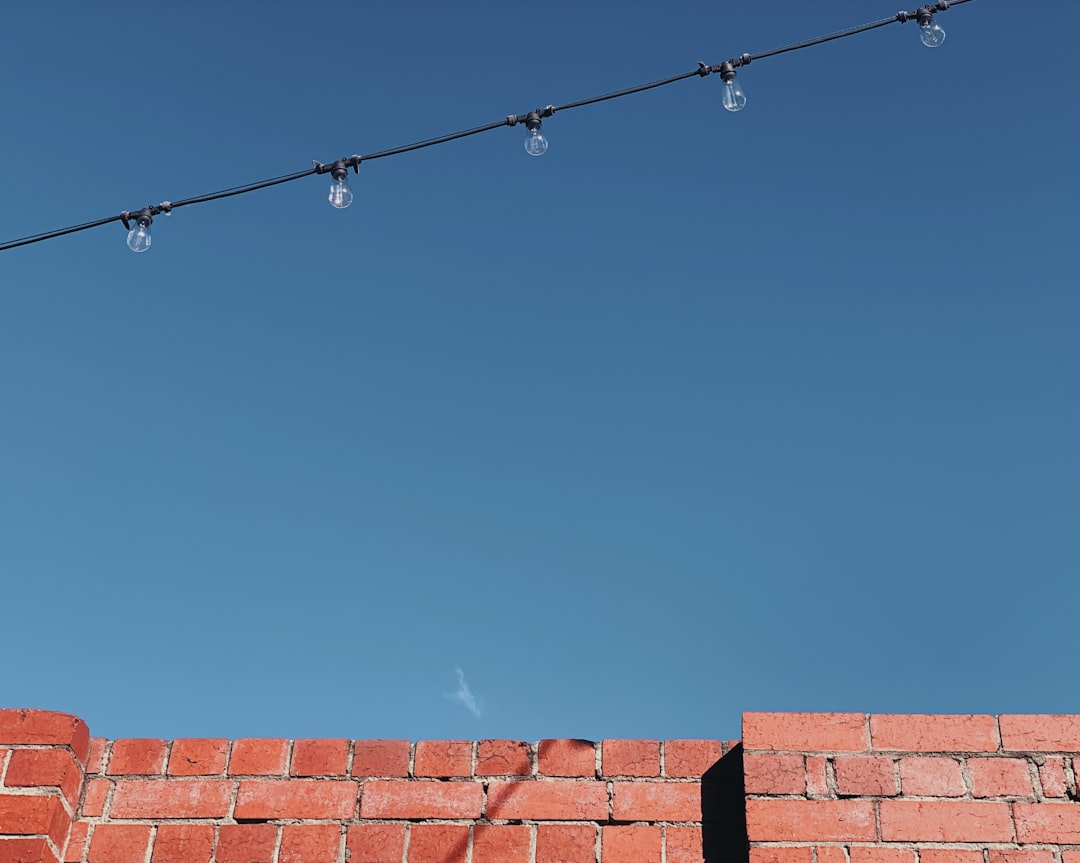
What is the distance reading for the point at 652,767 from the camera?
3.01 metres

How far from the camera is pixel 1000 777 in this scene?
2.79m

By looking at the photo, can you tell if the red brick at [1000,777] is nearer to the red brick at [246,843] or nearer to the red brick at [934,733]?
the red brick at [934,733]

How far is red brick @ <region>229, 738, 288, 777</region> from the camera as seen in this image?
3096mm

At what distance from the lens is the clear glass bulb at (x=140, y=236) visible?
323cm

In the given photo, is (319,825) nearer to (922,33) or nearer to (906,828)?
(906,828)

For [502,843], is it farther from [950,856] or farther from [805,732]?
[950,856]

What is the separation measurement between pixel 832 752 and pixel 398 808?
3.76 feet

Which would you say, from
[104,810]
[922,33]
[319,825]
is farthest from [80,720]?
[922,33]

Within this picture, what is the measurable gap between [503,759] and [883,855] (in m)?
1.00

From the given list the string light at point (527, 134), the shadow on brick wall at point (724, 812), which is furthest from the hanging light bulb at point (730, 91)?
the shadow on brick wall at point (724, 812)

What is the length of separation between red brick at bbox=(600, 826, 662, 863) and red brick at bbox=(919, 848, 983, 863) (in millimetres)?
654

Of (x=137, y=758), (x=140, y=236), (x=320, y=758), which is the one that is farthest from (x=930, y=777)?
(x=140, y=236)

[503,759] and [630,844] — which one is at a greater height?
[503,759]

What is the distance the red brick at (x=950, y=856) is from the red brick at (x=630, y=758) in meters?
0.69
